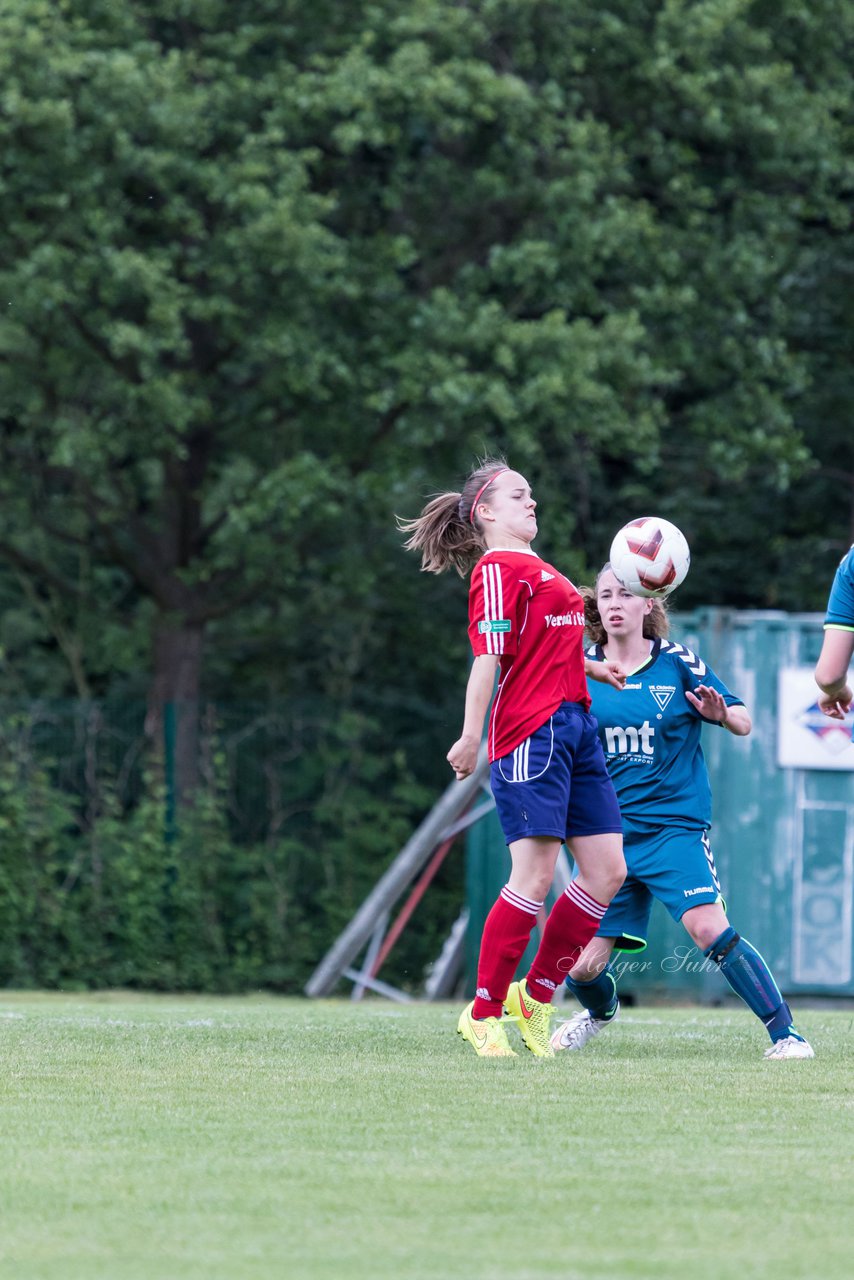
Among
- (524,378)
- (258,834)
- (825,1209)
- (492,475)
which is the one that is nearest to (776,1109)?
(825,1209)

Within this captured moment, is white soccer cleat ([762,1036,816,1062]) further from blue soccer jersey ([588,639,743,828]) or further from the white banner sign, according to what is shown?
the white banner sign

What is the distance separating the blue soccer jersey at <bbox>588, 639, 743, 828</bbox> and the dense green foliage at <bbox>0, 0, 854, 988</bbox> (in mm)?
9849

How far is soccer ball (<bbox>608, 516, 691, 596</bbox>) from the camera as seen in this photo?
6621 millimetres

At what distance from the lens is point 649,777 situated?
262 inches

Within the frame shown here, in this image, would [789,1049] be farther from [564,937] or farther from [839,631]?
[839,631]

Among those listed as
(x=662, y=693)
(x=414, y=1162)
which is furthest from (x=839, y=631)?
(x=414, y=1162)

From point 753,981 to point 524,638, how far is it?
1.39 meters

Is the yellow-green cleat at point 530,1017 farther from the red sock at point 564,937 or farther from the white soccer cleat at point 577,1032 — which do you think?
the white soccer cleat at point 577,1032

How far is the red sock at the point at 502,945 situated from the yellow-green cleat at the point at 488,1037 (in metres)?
0.03

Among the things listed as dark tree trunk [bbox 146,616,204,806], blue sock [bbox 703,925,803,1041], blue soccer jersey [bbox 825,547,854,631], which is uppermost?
blue soccer jersey [bbox 825,547,854,631]

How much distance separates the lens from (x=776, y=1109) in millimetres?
4859

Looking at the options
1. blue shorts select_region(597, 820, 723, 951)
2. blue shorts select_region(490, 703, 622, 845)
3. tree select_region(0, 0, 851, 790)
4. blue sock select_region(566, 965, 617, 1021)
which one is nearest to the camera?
blue shorts select_region(490, 703, 622, 845)

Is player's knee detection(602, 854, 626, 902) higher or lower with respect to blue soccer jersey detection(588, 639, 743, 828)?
lower

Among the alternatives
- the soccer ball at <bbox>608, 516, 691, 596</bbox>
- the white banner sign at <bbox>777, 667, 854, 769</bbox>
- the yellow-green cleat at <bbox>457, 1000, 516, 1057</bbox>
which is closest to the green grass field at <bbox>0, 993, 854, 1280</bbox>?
the yellow-green cleat at <bbox>457, 1000, 516, 1057</bbox>
